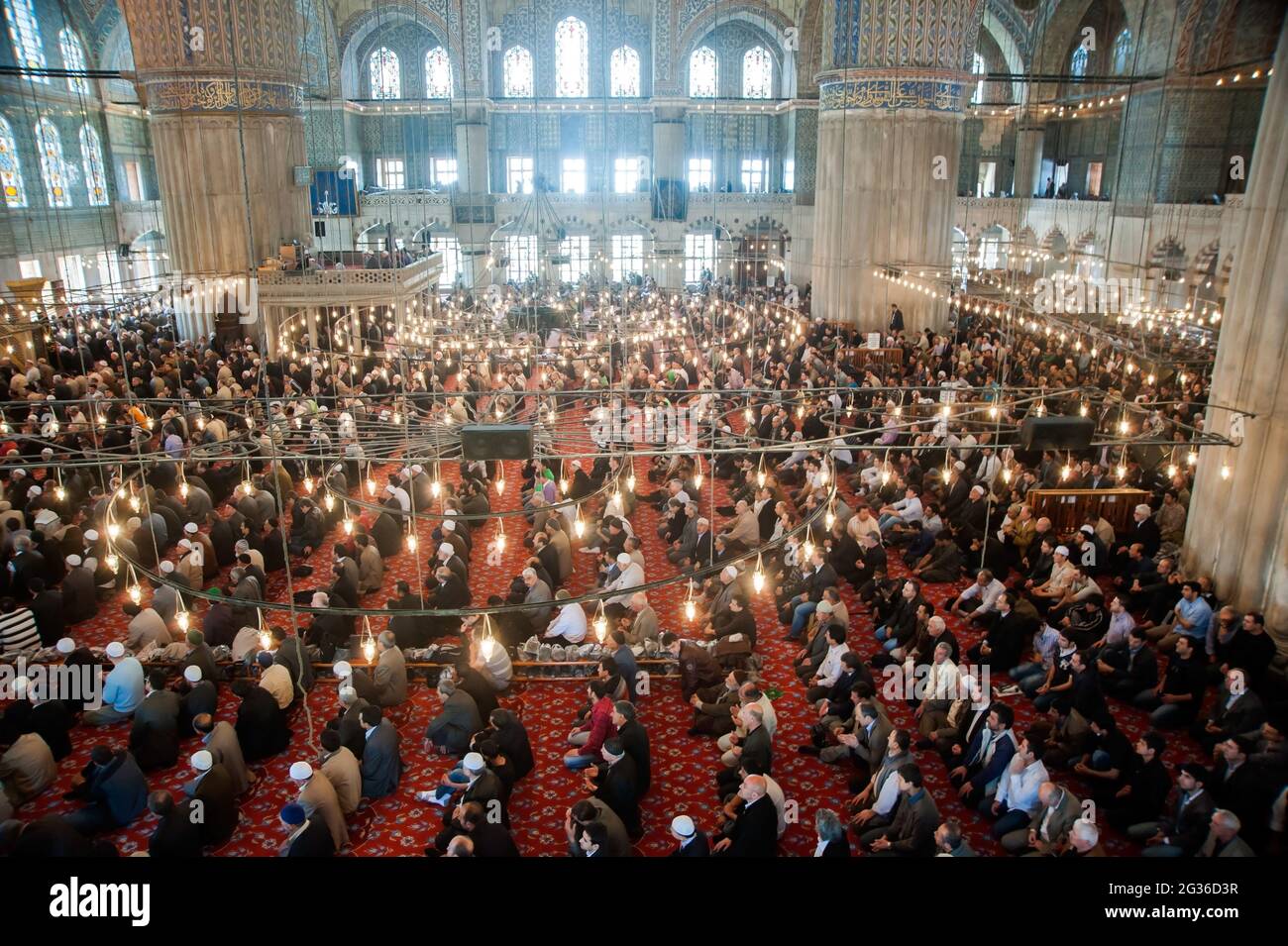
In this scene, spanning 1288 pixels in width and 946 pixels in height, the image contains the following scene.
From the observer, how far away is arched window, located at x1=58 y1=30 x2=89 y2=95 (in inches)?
863

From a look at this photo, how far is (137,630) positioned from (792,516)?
18.4 ft

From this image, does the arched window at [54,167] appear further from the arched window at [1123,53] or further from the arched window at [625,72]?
the arched window at [1123,53]

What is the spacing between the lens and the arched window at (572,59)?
26.4 meters

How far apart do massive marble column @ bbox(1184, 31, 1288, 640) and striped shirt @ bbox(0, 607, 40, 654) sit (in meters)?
9.18

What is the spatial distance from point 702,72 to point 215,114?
1508 cm

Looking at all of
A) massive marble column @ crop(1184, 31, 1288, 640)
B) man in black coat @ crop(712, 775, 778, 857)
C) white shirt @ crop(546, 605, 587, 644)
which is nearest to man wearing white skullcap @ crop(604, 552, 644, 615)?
white shirt @ crop(546, 605, 587, 644)

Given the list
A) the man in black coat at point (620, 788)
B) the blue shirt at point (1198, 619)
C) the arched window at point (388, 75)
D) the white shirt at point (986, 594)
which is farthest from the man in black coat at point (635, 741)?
the arched window at point (388, 75)

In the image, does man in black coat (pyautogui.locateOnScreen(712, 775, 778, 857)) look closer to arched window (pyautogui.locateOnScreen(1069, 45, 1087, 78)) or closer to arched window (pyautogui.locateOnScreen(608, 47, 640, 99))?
arched window (pyautogui.locateOnScreen(1069, 45, 1087, 78))

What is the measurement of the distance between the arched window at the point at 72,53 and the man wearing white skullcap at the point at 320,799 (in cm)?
2300

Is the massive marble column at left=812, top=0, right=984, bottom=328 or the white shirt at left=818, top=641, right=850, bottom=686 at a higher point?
the massive marble column at left=812, top=0, right=984, bottom=328

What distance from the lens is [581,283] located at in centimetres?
2098

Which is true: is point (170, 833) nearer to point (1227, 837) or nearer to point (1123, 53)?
point (1227, 837)
